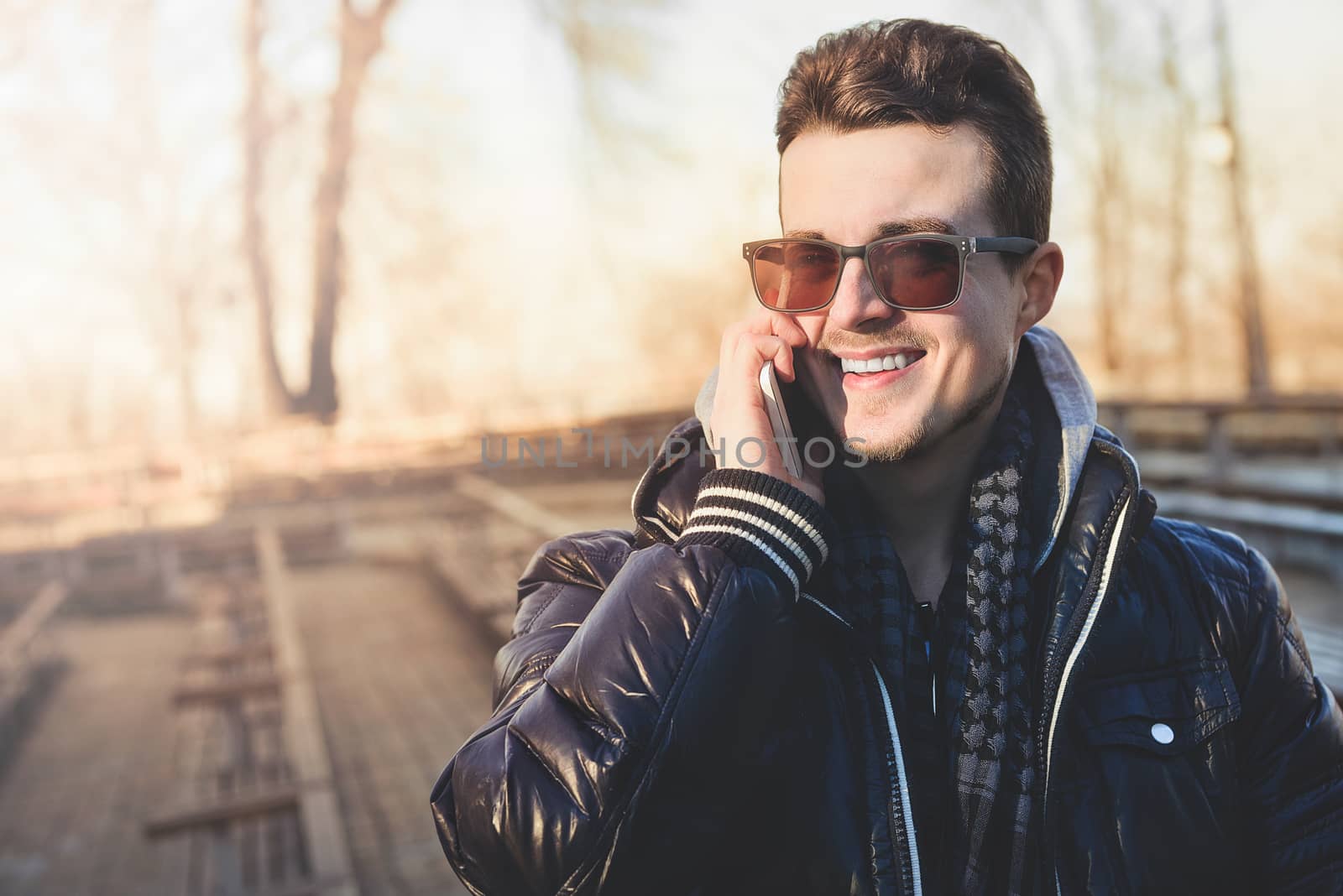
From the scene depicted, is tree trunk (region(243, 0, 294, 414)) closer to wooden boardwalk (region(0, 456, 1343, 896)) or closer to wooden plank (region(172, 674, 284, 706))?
wooden boardwalk (region(0, 456, 1343, 896))

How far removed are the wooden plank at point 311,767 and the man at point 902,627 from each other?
6.44 feet

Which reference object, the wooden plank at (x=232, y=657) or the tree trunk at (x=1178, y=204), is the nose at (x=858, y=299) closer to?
the wooden plank at (x=232, y=657)

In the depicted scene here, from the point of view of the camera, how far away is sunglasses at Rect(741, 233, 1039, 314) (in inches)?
44.3

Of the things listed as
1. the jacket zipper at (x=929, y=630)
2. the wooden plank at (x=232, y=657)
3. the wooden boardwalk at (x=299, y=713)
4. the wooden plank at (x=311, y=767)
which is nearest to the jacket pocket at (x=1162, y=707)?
the jacket zipper at (x=929, y=630)

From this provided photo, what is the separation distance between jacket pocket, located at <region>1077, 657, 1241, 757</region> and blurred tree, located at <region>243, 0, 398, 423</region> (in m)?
13.6

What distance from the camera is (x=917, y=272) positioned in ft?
3.70

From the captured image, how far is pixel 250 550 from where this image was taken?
10.8 m

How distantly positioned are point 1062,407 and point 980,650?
0.32 meters

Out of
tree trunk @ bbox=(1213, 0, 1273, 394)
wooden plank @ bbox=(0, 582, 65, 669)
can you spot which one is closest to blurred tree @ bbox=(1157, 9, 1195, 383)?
tree trunk @ bbox=(1213, 0, 1273, 394)

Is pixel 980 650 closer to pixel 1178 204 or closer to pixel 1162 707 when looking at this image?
pixel 1162 707

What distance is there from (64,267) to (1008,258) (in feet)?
76.1

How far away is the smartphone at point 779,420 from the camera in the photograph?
3.46ft

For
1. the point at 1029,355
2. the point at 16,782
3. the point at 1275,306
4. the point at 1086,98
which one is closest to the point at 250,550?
the point at 16,782

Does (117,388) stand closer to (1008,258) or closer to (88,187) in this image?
(88,187)
